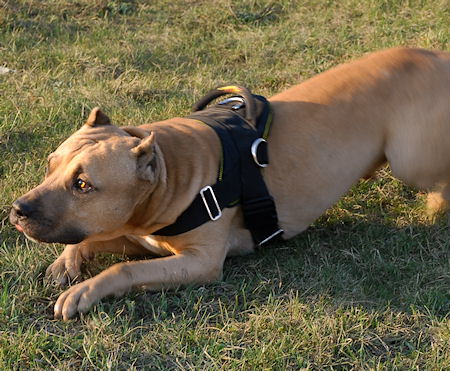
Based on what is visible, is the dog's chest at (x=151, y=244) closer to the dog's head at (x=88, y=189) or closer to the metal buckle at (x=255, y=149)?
the dog's head at (x=88, y=189)

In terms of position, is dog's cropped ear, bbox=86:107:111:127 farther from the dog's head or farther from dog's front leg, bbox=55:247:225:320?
dog's front leg, bbox=55:247:225:320

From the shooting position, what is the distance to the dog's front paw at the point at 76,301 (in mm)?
3541

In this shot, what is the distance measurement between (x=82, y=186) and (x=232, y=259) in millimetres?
1163

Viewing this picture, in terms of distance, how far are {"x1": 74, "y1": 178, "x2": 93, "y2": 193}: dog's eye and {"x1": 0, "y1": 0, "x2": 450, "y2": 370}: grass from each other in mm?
599

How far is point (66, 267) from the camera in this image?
3889 millimetres

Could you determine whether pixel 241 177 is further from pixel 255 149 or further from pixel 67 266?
pixel 67 266

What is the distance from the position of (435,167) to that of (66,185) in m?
2.28

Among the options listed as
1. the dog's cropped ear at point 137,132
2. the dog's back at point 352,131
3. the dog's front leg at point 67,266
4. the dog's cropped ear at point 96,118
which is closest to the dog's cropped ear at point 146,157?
the dog's cropped ear at point 137,132

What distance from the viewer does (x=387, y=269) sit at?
414 centimetres

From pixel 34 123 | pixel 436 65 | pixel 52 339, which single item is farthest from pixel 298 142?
pixel 34 123

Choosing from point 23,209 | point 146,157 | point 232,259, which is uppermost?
point 146,157

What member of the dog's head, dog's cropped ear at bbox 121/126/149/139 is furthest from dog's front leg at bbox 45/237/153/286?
dog's cropped ear at bbox 121/126/149/139

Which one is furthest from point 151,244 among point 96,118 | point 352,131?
point 352,131

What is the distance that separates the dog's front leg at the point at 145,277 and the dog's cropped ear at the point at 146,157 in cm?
47
